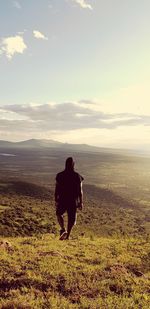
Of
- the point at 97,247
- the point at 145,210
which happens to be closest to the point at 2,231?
the point at 97,247

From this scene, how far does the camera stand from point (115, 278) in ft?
27.0

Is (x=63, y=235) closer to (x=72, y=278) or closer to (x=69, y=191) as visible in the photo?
(x=69, y=191)

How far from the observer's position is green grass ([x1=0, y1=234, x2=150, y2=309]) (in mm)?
6707

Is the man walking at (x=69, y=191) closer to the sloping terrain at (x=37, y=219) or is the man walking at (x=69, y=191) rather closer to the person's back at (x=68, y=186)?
the person's back at (x=68, y=186)

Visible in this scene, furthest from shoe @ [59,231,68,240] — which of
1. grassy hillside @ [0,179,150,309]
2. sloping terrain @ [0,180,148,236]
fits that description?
sloping terrain @ [0,180,148,236]

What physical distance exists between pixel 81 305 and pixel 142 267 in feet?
11.6

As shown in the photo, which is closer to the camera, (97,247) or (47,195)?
(97,247)

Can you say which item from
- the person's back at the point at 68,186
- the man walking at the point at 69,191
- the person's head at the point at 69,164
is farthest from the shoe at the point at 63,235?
the person's head at the point at 69,164

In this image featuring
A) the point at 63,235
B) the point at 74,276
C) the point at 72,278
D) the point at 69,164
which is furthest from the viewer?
the point at 63,235

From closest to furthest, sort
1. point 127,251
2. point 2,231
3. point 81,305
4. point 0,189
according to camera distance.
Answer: point 81,305
point 127,251
point 2,231
point 0,189

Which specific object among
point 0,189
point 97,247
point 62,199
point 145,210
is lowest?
point 145,210

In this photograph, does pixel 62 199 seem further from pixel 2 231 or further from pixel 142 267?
pixel 2 231

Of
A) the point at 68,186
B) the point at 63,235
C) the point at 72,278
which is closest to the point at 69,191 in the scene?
the point at 68,186

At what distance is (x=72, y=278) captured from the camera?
313 inches
